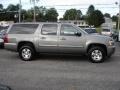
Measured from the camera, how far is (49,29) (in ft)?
40.3

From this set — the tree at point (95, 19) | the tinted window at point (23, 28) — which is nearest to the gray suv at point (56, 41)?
the tinted window at point (23, 28)

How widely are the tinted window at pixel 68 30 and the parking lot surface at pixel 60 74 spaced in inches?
48.3

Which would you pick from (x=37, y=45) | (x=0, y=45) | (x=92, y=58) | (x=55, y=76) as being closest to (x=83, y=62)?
(x=92, y=58)

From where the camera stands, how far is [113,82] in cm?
803

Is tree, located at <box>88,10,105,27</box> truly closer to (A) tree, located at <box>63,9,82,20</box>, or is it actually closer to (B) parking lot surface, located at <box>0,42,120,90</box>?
(A) tree, located at <box>63,9,82,20</box>

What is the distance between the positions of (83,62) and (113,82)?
4.01 metres

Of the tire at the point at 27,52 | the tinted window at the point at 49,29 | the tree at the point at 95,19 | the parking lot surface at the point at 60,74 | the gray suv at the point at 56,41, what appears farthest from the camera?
the tree at the point at 95,19

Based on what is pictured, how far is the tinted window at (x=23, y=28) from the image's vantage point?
12.5m

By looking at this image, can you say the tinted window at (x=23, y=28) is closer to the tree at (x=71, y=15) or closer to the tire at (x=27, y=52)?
the tire at (x=27, y=52)

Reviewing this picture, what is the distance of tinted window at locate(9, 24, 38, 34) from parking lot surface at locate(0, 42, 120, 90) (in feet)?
4.19

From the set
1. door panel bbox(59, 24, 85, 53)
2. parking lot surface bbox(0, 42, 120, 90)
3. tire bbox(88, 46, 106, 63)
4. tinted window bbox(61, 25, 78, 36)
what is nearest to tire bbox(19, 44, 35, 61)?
parking lot surface bbox(0, 42, 120, 90)

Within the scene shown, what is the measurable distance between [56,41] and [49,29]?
0.65m

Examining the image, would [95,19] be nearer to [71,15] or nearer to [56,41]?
[71,15]

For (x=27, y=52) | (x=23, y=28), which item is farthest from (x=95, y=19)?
(x=27, y=52)
